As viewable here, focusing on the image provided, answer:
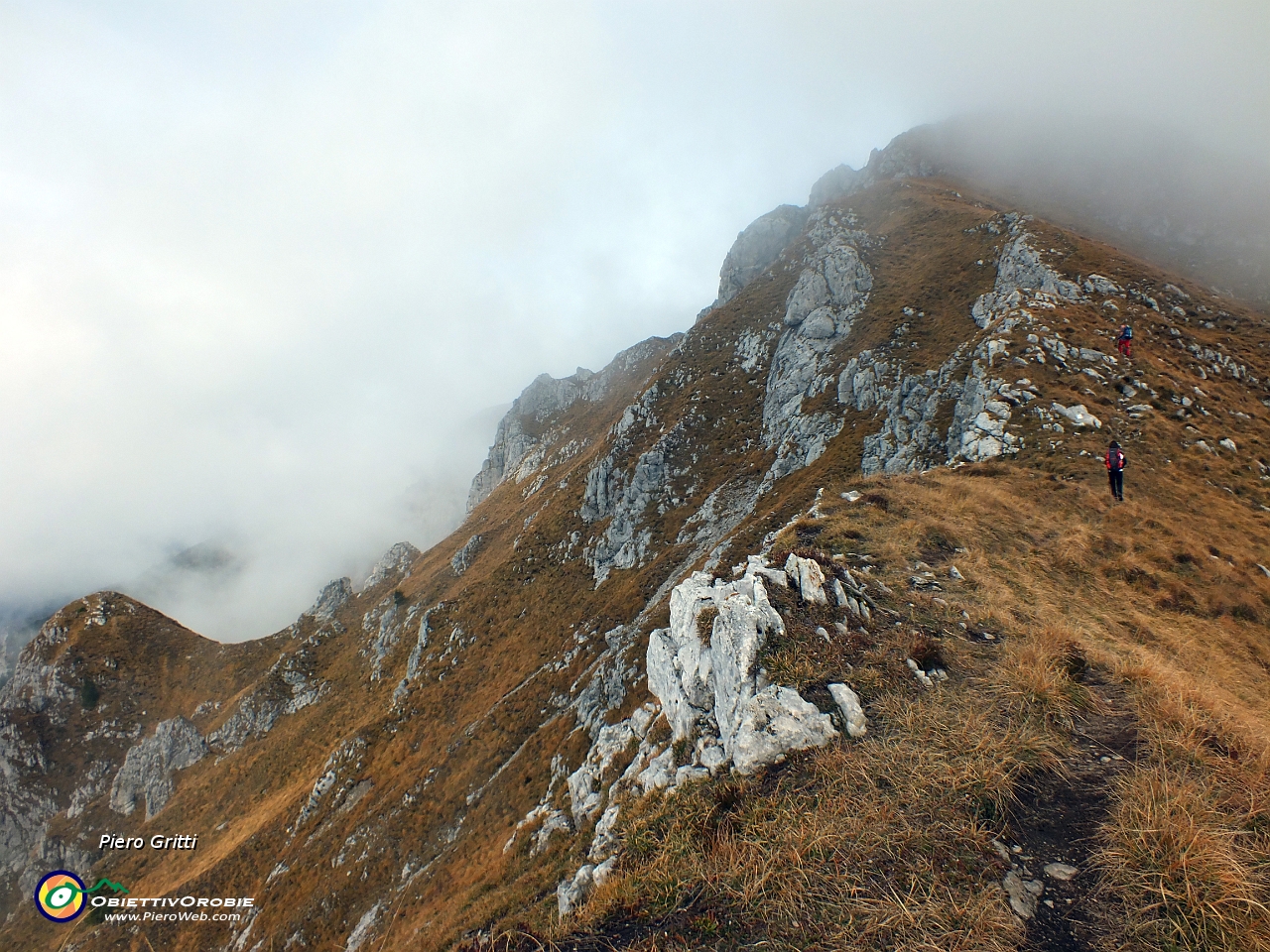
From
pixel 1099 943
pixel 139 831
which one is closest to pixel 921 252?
pixel 1099 943

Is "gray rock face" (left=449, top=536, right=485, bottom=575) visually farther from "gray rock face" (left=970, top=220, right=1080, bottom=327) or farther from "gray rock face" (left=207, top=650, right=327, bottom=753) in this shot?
"gray rock face" (left=970, top=220, right=1080, bottom=327)

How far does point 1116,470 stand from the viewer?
1944cm

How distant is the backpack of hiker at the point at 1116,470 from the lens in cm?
1908

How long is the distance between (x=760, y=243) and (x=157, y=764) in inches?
5327

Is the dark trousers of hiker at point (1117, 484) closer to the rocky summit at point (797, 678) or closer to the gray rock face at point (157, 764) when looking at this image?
the rocky summit at point (797, 678)

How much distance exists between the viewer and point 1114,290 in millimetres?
40688

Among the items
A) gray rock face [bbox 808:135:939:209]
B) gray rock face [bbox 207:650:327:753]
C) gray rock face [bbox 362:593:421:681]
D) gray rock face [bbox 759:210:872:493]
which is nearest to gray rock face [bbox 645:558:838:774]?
gray rock face [bbox 759:210:872:493]

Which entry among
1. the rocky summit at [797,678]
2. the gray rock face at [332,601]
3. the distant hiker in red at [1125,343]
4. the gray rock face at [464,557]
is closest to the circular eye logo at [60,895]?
the rocky summit at [797,678]

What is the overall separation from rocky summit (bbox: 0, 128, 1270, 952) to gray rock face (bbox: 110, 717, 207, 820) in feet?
1.69

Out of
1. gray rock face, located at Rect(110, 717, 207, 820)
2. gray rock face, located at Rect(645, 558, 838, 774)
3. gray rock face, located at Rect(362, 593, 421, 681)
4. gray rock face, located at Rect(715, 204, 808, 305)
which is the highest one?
gray rock face, located at Rect(715, 204, 808, 305)

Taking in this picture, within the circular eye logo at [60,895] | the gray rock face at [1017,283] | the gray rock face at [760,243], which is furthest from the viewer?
the gray rock face at [760,243]

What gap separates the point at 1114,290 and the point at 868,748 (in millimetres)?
54892

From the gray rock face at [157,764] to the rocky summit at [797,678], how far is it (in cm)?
52

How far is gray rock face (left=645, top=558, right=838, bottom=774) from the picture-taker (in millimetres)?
8219
